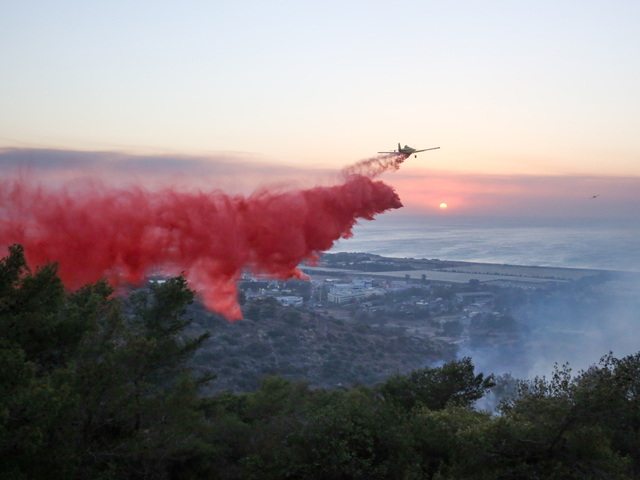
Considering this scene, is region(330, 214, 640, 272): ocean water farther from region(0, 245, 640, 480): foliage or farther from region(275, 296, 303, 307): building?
region(0, 245, 640, 480): foliage

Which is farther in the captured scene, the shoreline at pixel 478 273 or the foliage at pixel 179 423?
the shoreline at pixel 478 273

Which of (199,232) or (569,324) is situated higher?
(199,232)

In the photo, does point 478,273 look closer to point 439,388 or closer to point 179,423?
point 439,388

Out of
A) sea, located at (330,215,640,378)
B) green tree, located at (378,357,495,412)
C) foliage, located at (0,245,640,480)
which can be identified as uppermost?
foliage, located at (0,245,640,480)

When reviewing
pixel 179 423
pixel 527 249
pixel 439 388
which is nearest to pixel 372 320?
pixel 439 388

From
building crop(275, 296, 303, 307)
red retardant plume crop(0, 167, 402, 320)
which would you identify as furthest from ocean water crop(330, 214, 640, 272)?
red retardant plume crop(0, 167, 402, 320)

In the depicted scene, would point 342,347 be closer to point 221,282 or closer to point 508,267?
point 221,282

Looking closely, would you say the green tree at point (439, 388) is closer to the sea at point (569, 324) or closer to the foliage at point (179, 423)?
the foliage at point (179, 423)

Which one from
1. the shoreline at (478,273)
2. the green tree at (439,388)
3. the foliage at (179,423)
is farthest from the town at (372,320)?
the foliage at (179,423)
